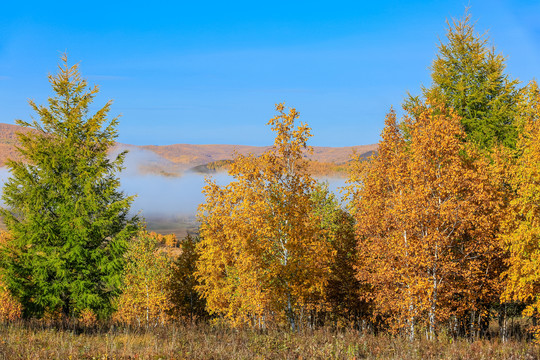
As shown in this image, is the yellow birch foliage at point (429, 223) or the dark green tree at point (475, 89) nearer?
the yellow birch foliage at point (429, 223)

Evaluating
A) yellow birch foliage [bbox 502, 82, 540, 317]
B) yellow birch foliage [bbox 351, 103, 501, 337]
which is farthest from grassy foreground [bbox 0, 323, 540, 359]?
yellow birch foliage [bbox 502, 82, 540, 317]

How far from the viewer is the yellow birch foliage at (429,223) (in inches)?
722

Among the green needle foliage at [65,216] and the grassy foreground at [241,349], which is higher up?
the green needle foliage at [65,216]

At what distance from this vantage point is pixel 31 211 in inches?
894

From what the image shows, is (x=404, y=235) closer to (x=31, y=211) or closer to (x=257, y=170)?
(x=257, y=170)

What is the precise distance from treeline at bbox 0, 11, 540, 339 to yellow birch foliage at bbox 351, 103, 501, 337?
0.29ft

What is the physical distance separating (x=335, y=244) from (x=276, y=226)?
12.8 metres

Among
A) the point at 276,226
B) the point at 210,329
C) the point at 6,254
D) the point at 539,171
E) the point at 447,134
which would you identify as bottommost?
the point at 210,329

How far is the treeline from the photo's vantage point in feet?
60.5

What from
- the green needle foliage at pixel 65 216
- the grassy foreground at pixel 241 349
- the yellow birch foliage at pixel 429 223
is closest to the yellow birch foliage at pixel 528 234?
the yellow birch foliage at pixel 429 223

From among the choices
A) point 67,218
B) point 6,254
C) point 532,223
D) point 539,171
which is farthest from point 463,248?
point 6,254

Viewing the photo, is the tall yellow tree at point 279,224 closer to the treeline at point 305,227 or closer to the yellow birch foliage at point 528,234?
the treeline at point 305,227

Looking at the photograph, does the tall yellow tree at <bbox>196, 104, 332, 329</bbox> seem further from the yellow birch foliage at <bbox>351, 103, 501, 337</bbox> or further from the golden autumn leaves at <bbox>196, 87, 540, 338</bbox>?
the yellow birch foliage at <bbox>351, 103, 501, 337</bbox>

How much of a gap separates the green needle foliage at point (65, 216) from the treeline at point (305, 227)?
0.07 m
